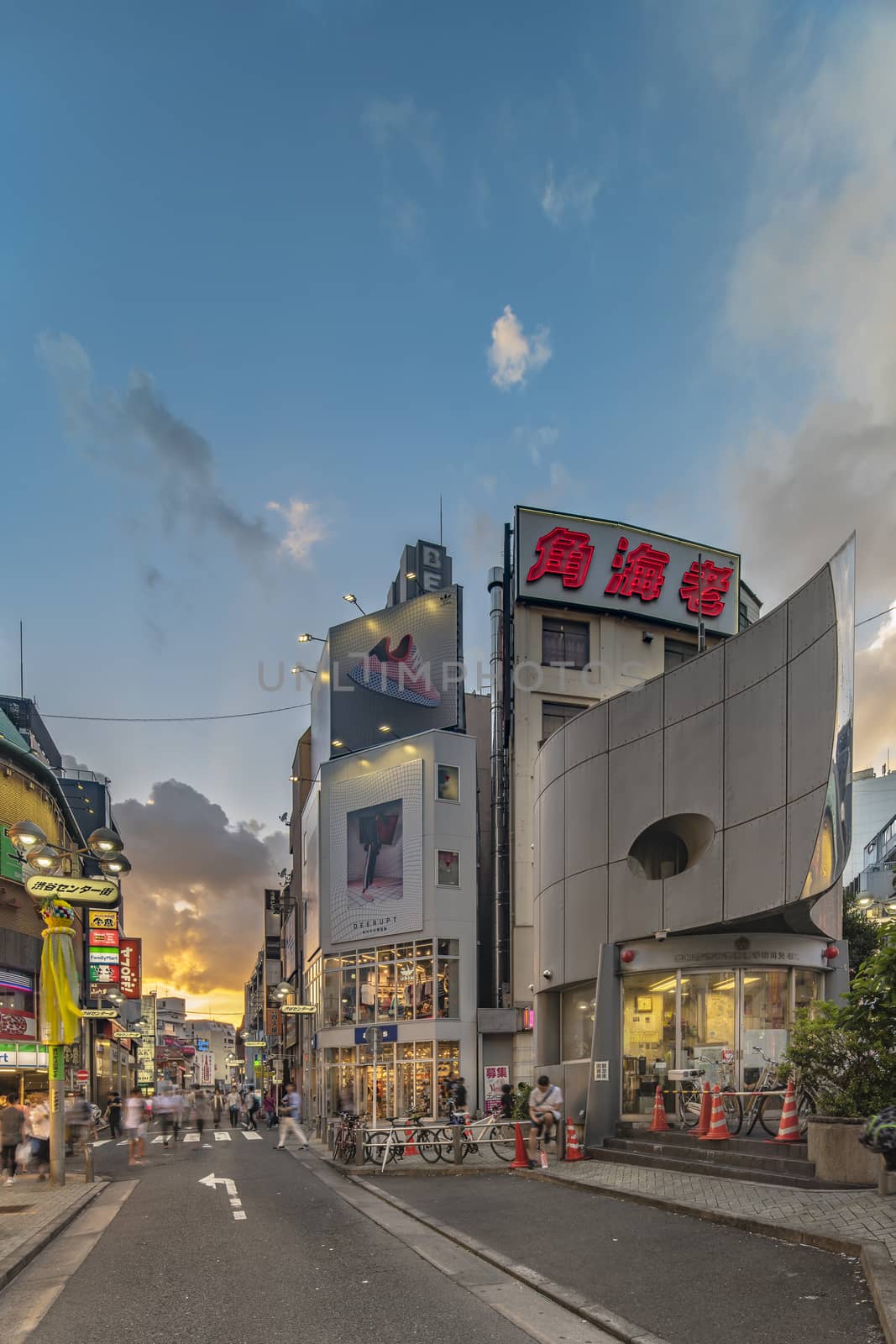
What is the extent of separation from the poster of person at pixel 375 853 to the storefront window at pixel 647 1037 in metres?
19.4

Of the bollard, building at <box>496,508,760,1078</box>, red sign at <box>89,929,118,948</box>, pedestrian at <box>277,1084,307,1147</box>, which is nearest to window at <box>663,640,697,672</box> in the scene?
building at <box>496,508,760,1078</box>

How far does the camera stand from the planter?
1295cm

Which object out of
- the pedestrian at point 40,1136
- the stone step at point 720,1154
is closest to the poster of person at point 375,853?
the pedestrian at point 40,1136

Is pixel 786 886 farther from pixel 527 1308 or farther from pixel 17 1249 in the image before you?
pixel 17 1249

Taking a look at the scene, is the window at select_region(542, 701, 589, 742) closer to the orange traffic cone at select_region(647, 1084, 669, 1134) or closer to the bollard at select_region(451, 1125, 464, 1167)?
the bollard at select_region(451, 1125, 464, 1167)

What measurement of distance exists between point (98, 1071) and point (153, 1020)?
130 meters

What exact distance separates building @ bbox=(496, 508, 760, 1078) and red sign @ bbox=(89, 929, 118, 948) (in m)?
29.0

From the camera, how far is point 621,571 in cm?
4222

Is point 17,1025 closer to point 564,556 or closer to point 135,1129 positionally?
point 135,1129

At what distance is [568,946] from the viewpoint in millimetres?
25500

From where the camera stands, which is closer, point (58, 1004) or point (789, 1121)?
point (789, 1121)

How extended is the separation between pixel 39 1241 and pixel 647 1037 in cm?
1317

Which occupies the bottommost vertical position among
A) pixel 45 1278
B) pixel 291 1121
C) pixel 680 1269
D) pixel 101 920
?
pixel 291 1121

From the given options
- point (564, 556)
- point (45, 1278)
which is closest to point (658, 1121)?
point (45, 1278)
